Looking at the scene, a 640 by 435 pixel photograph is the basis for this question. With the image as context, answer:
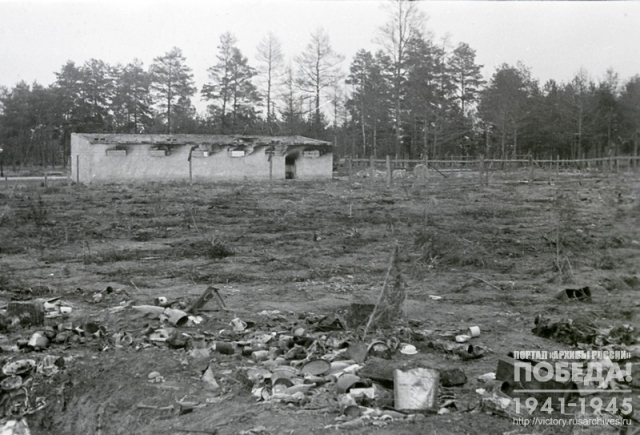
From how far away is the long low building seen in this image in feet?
107

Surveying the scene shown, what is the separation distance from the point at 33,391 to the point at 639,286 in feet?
25.7

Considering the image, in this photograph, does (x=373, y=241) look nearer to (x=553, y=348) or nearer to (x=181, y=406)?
(x=553, y=348)

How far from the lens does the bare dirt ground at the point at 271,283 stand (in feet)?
14.8

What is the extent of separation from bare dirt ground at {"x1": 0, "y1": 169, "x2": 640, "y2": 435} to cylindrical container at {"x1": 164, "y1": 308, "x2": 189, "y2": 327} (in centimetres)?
20

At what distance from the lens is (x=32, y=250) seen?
11078 millimetres

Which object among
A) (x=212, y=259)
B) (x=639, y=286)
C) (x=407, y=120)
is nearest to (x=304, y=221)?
(x=212, y=259)

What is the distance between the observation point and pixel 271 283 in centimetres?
841

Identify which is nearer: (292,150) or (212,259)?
(212,259)

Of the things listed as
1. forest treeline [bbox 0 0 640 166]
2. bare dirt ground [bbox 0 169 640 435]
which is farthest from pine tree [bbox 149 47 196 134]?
bare dirt ground [bbox 0 169 640 435]

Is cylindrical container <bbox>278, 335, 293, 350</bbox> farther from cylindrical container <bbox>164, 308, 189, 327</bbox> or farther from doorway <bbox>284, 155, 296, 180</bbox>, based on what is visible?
doorway <bbox>284, 155, 296, 180</bbox>

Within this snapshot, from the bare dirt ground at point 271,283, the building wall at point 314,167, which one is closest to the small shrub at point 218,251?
the bare dirt ground at point 271,283

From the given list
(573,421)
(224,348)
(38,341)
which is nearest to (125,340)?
(38,341)

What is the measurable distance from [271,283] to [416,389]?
14.6 ft

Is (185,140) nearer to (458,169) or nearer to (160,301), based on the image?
(458,169)
